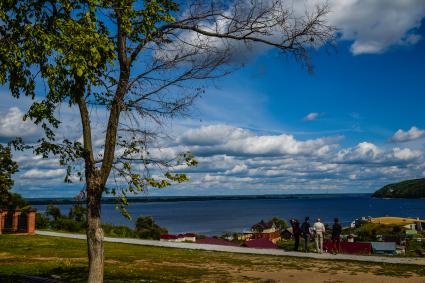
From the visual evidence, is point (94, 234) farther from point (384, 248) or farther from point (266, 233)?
point (266, 233)

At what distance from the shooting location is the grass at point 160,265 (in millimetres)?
14269

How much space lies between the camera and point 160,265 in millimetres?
17266

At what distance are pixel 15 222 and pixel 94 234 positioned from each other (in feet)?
79.6

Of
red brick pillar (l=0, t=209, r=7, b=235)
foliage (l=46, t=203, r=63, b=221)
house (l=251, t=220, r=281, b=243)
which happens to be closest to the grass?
red brick pillar (l=0, t=209, r=7, b=235)

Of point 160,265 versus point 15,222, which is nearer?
point 160,265

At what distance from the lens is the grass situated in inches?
562

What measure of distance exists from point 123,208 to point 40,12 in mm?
4349

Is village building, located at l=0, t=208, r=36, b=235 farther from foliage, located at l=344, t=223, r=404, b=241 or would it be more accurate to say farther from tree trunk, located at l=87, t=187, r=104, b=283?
foliage, located at l=344, t=223, r=404, b=241

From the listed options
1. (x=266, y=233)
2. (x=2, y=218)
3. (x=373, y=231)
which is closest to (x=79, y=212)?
(x=2, y=218)

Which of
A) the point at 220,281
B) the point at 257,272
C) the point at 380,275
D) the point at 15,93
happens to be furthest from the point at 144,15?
the point at 380,275

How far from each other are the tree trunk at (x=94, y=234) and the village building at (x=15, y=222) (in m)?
23.5

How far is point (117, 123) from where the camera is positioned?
10.8 meters

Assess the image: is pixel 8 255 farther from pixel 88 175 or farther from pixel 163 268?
pixel 88 175

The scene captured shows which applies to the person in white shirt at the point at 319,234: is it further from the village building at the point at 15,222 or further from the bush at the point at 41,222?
the bush at the point at 41,222
